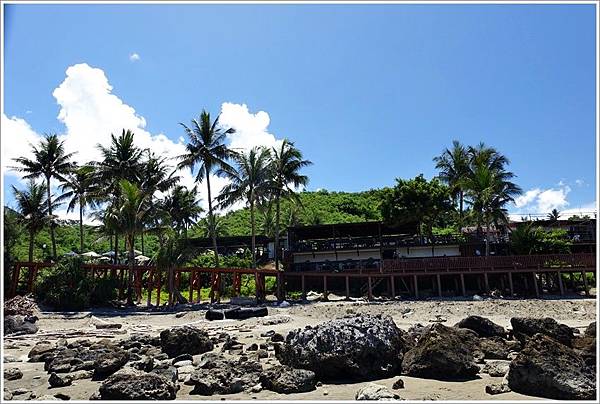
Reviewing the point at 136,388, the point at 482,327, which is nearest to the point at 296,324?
the point at 482,327

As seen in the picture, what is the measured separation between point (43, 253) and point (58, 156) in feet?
54.0

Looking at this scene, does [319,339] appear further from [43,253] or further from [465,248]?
[43,253]

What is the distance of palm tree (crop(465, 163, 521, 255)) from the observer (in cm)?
3722

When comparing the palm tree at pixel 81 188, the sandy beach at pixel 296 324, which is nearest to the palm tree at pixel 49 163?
the palm tree at pixel 81 188

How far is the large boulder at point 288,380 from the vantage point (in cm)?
1048

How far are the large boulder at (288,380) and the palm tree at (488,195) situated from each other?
29.4 m

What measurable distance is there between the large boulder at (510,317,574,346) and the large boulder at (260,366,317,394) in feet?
25.3

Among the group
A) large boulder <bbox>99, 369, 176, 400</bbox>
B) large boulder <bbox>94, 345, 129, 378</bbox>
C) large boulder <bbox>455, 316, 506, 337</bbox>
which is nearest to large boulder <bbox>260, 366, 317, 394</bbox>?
large boulder <bbox>99, 369, 176, 400</bbox>

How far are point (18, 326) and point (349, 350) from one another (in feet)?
60.7

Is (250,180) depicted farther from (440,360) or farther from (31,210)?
(440,360)

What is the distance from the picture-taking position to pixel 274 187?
41344mm

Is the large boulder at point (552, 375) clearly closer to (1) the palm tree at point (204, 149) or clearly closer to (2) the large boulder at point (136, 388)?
(2) the large boulder at point (136, 388)

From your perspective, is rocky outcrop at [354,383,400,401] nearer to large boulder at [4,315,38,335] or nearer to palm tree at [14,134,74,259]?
A: large boulder at [4,315,38,335]

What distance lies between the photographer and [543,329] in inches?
574
